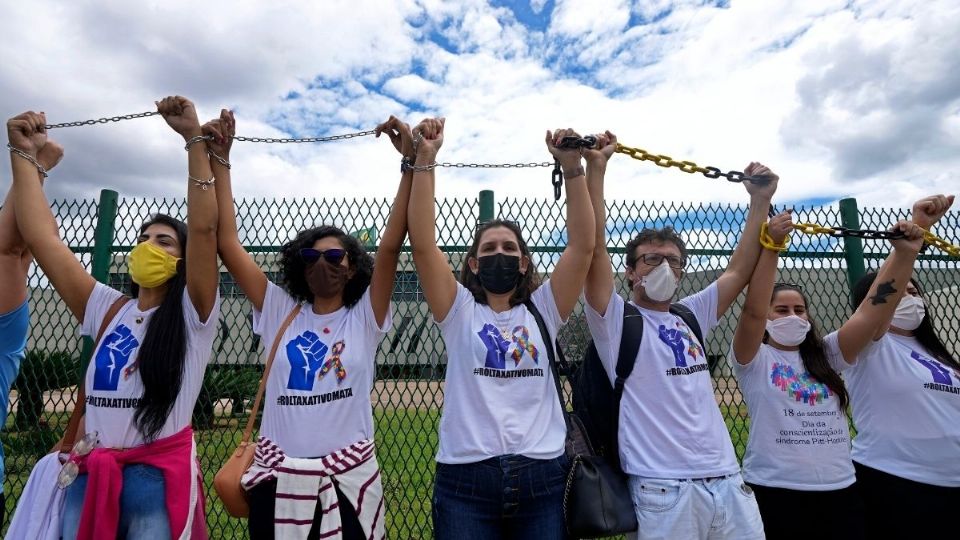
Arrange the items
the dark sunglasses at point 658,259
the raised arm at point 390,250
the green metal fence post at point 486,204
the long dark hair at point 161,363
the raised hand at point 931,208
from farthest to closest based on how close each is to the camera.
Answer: the green metal fence post at point 486,204
the raised hand at point 931,208
the dark sunglasses at point 658,259
the raised arm at point 390,250
the long dark hair at point 161,363

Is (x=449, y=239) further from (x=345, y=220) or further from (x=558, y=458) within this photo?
(x=558, y=458)

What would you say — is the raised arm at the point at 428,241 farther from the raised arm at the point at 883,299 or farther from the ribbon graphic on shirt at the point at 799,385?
the raised arm at the point at 883,299

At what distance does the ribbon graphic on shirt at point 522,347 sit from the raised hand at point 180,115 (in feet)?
5.42

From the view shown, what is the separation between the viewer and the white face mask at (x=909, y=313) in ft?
10.6

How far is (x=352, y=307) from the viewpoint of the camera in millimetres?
2641

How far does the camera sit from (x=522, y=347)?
2453mm

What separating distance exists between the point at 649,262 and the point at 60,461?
2.70 m

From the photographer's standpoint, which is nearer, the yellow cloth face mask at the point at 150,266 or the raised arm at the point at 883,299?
the yellow cloth face mask at the point at 150,266

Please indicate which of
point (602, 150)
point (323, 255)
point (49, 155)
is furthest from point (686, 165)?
point (49, 155)

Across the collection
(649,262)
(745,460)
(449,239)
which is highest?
(449,239)

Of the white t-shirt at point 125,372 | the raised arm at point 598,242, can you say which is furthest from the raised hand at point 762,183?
the white t-shirt at point 125,372

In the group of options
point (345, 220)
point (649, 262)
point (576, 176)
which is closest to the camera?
point (576, 176)

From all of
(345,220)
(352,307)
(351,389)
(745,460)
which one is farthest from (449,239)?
(745,460)

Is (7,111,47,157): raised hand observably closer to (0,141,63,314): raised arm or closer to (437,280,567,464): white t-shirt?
(0,141,63,314): raised arm
